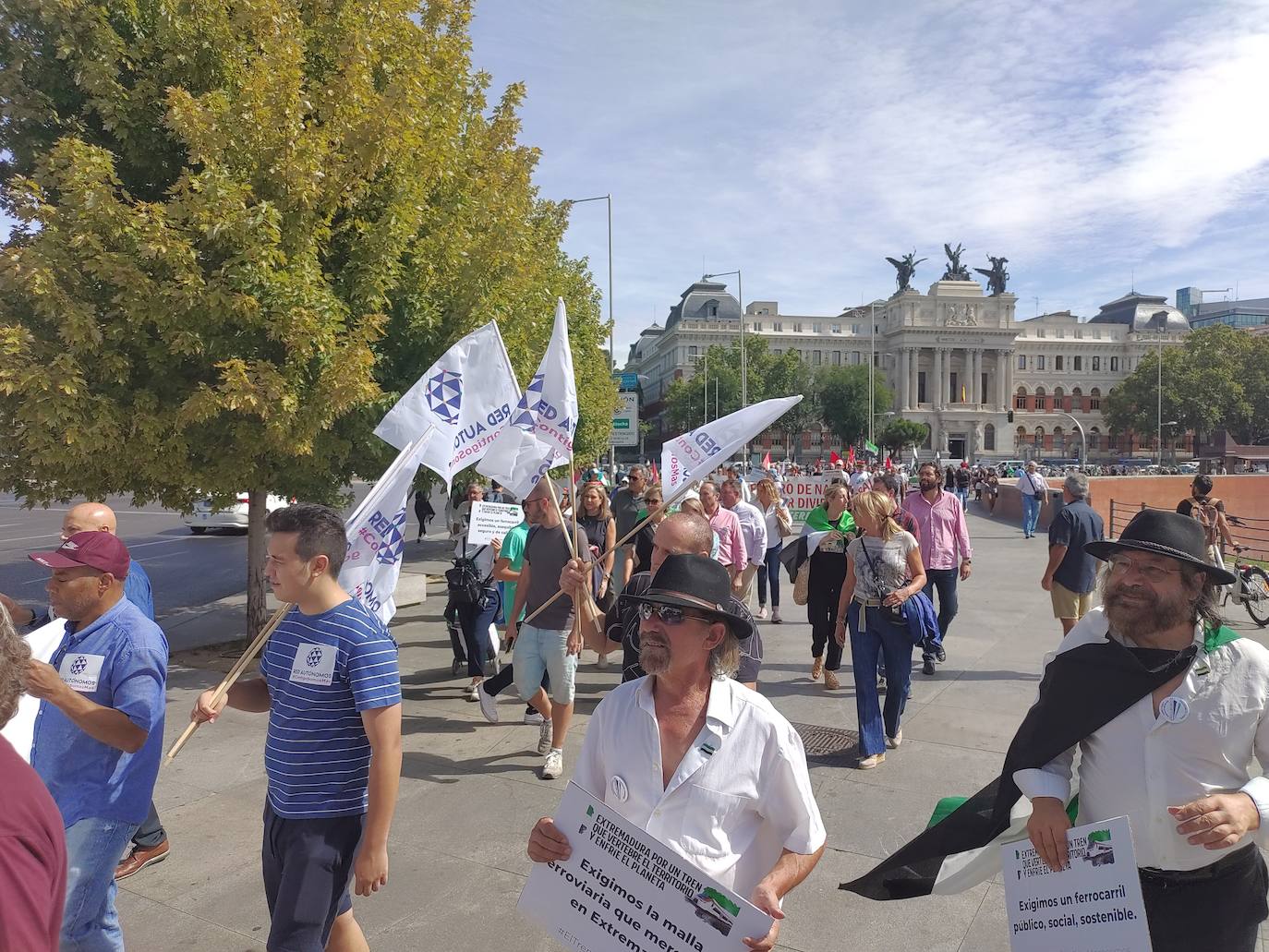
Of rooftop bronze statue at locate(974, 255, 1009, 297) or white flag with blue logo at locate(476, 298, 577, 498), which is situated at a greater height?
Answer: rooftop bronze statue at locate(974, 255, 1009, 297)

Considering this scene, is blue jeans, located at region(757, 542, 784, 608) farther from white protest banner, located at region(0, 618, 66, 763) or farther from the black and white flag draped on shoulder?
white protest banner, located at region(0, 618, 66, 763)

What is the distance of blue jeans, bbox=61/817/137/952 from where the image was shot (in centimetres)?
274

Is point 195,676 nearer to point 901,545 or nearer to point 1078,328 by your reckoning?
point 901,545

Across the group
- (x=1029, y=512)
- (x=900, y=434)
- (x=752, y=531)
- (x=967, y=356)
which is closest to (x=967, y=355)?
(x=967, y=356)

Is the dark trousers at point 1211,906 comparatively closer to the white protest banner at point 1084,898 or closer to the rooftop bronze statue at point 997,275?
the white protest banner at point 1084,898

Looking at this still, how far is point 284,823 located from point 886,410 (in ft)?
330

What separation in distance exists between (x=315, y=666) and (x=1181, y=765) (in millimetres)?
2523

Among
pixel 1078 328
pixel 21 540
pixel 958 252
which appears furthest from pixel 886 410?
pixel 21 540

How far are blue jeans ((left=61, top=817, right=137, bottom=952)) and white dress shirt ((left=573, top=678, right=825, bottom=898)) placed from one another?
1769mm

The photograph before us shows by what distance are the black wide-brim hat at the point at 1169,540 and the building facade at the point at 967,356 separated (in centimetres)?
9702

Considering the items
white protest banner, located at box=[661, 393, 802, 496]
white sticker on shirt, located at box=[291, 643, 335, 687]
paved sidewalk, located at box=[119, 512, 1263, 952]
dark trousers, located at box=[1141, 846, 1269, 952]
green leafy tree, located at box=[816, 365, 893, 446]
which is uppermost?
green leafy tree, located at box=[816, 365, 893, 446]

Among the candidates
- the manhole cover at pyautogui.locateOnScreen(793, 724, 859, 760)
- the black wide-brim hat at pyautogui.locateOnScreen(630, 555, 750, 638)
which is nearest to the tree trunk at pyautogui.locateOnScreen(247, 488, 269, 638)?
the manhole cover at pyautogui.locateOnScreen(793, 724, 859, 760)

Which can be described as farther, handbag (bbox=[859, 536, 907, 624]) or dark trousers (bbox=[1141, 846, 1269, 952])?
handbag (bbox=[859, 536, 907, 624])

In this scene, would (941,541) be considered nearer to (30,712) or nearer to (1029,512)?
(30,712)
